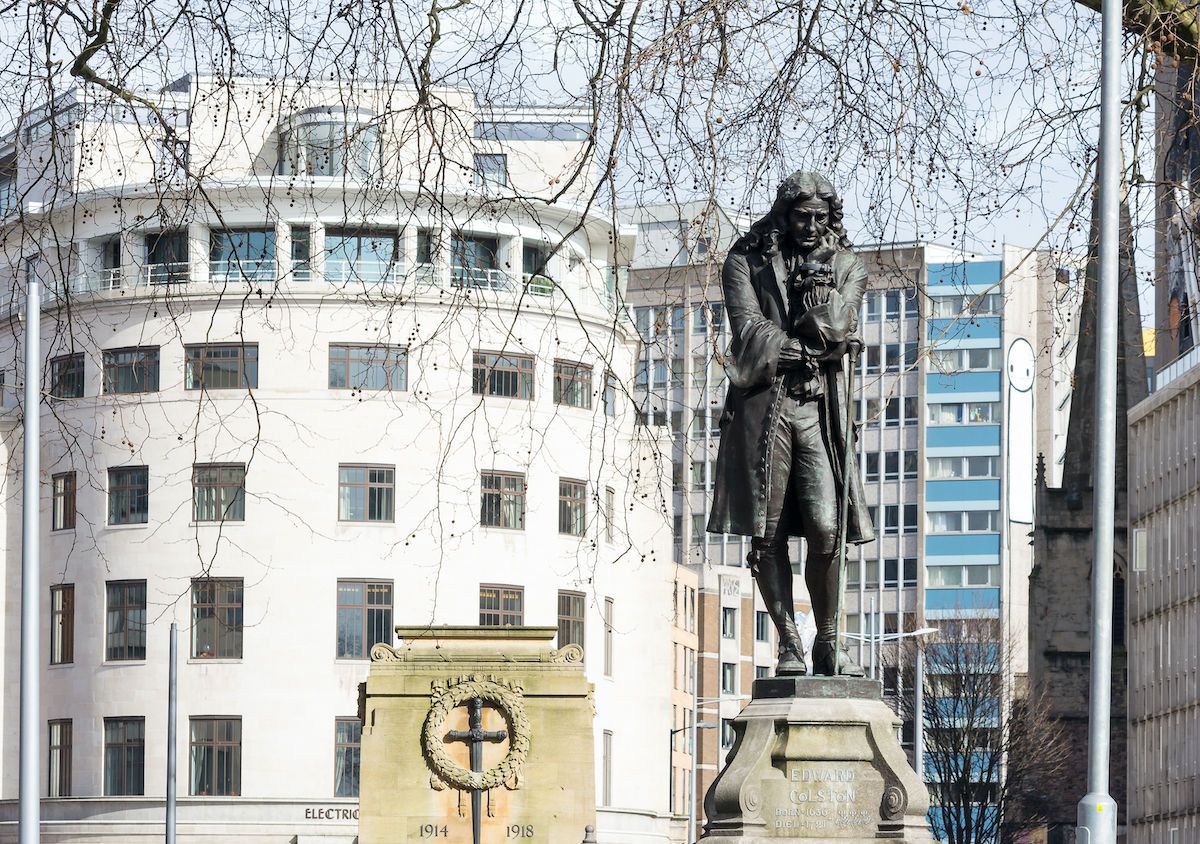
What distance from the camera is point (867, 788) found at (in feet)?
37.0

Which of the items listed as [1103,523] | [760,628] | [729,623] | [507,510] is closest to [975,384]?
[760,628]

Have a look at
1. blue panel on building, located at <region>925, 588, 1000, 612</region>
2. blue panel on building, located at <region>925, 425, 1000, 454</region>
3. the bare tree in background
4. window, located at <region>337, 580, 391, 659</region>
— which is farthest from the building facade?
blue panel on building, located at <region>925, 425, 1000, 454</region>

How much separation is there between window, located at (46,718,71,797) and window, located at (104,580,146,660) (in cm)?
267

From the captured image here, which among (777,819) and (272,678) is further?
(272,678)

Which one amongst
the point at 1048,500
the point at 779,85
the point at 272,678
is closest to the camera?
the point at 779,85

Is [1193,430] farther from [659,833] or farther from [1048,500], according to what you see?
[1048,500]

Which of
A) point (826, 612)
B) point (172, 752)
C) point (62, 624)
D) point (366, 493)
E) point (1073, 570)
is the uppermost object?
point (366, 493)

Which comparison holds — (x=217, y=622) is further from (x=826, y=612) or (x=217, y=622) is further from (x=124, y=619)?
(x=826, y=612)

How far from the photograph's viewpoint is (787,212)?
11758 millimetres

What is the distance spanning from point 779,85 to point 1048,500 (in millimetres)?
105384

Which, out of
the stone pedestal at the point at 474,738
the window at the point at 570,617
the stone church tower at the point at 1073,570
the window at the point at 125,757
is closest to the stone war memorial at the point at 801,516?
the stone pedestal at the point at 474,738

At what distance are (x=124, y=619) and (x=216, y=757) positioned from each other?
16.4 feet

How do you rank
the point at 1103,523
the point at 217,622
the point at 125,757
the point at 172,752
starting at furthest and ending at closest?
the point at 217,622
the point at 125,757
the point at 172,752
the point at 1103,523

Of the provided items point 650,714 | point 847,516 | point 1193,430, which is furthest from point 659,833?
point 847,516
